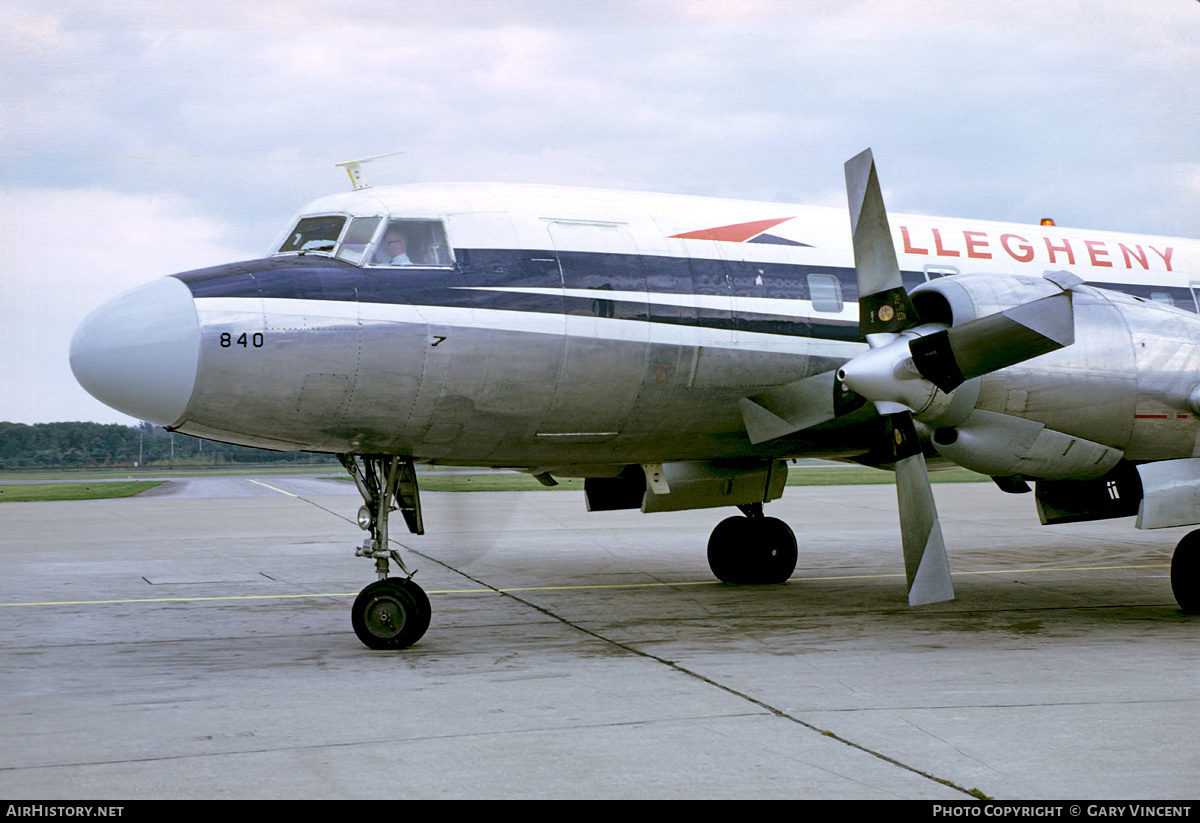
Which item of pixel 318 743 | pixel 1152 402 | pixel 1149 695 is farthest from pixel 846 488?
pixel 318 743

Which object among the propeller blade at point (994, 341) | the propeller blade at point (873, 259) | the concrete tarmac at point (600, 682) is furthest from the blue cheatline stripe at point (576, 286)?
the concrete tarmac at point (600, 682)

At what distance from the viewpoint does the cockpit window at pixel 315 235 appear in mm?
9578

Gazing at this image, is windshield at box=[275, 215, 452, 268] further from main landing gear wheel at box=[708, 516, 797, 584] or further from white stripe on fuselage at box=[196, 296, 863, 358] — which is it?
main landing gear wheel at box=[708, 516, 797, 584]

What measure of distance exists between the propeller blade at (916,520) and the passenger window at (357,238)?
15.8 feet

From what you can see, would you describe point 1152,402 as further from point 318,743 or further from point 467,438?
point 318,743

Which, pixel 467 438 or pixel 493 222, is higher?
pixel 493 222

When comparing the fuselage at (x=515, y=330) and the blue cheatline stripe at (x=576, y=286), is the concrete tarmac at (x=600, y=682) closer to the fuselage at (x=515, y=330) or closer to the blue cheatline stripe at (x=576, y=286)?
the fuselage at (x=515, y=330)

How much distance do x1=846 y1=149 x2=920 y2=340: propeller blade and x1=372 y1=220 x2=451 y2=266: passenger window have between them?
377 cm

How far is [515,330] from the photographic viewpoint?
930 centimetres

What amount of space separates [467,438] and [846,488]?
27619 millimetres

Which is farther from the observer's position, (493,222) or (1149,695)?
(493,222)

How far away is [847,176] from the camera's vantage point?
33.8ft

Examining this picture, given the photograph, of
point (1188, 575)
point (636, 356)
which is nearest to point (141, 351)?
point (636, 356)

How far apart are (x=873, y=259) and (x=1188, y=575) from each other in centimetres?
452
